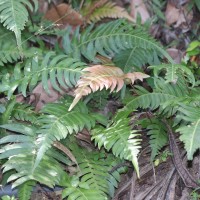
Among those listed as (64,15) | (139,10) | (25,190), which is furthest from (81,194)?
(139,10)

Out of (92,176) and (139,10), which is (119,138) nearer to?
(92,176)

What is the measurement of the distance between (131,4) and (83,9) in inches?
19.6

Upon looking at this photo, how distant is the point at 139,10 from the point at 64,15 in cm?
76

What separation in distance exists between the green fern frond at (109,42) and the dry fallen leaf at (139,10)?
0.74 metres

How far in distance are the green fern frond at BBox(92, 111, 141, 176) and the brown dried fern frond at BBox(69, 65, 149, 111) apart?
240 millimetres

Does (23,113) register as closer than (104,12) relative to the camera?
Yes

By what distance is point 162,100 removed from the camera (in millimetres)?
3186

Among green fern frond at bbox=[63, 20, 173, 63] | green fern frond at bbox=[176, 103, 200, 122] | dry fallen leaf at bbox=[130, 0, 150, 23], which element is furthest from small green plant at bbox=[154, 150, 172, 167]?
dry fallen leaf at bbox=[130, 0, 150, 23]

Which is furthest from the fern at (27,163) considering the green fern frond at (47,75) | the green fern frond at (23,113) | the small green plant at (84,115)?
the green fern frond at (47,75)

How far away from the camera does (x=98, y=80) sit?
2.91 meters

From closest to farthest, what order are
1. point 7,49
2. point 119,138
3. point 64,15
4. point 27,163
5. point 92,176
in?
point 27,163 < point 119,138 < point 92,176 < point 7,49 < point 64,15

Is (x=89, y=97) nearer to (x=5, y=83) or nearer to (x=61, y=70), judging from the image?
(x=61, y=70)

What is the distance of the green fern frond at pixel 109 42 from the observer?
360cm

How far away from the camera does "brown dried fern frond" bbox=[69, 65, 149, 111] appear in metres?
2.79
